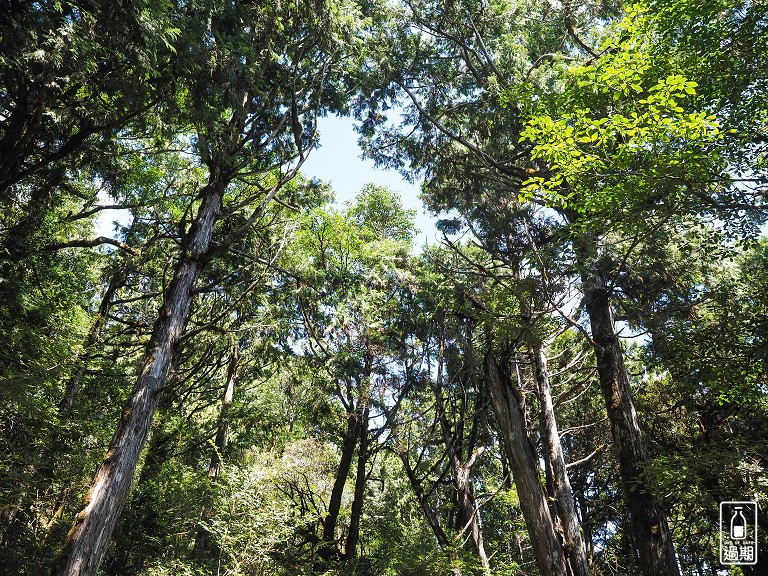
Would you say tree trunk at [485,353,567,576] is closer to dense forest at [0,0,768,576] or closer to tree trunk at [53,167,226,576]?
dense forest at [0,0,768,576]

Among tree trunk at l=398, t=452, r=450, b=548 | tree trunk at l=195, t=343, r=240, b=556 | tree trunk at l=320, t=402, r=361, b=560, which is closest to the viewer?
tree trunk at l=398, t=452, r=450, b=548

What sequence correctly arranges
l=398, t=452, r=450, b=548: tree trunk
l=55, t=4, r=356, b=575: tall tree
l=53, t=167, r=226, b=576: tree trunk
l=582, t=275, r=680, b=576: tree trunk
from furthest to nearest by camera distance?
1. l=398, t=452, r=450, b=548: tree trunk
2. l=582, t=275, r=680, b=576: tree trunk
3. l=55, t=4, r=356, b=575: tall tree
4. l=53, t=167, r=226, b=576: tree trunk

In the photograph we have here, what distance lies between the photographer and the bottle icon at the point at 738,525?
715cm

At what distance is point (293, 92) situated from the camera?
7.92m

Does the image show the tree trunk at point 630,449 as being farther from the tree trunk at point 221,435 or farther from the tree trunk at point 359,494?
the tree trunk at point 221,435

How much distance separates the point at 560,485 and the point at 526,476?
120 inches

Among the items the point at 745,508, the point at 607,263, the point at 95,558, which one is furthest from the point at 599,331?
the point at 95,558

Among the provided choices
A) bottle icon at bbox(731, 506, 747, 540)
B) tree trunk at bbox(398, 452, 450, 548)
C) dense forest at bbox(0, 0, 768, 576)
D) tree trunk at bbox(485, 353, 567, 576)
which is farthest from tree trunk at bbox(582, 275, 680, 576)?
tree trunk at bbox(398, 452, 450, 548)

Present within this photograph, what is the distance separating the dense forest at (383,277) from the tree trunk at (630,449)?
0.05 meters

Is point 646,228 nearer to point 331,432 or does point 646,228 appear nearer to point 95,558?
point 95,558

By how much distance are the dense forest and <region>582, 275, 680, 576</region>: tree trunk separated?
1.9 inches

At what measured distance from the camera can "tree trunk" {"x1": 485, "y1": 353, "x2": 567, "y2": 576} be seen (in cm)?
490

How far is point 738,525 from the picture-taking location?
7.63 metres

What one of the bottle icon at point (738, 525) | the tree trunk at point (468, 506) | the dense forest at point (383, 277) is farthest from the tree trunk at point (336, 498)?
the bottle icon at point (738, 525)
